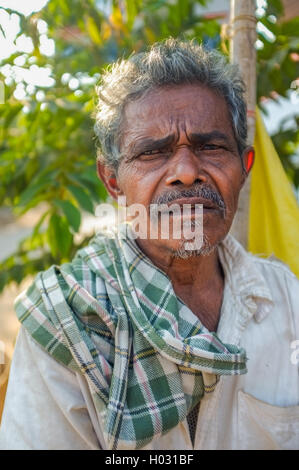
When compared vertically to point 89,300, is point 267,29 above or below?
above

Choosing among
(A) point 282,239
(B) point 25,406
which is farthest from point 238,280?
(B) point 25,406

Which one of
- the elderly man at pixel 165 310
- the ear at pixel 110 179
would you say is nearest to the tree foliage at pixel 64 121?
the ear at pixel 110 179

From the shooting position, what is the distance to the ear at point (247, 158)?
5.27 feet

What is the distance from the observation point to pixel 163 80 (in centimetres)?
143

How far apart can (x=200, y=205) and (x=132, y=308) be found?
368 millimetres

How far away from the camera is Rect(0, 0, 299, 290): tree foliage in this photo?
195 centimetres

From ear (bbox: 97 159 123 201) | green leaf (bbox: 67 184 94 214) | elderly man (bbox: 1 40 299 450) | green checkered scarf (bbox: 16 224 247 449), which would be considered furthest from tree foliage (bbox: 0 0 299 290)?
green checkered scarf (bbox: 16 224 247 449)

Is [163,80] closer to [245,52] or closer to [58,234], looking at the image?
[245,52]

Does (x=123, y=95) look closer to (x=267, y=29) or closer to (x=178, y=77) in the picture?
(x=178, y=77)

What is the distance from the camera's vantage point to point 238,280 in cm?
160

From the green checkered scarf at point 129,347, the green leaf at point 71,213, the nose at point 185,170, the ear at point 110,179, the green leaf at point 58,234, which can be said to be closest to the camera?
the green checkered scarf at point 129,347

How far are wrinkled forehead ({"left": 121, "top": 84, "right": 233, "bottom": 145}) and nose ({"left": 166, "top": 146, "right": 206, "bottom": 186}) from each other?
0.07 m

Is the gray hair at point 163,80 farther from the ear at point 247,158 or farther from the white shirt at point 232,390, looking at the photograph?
the white shirt at point 232,390

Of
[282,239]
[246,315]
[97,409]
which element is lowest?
[97,409]
